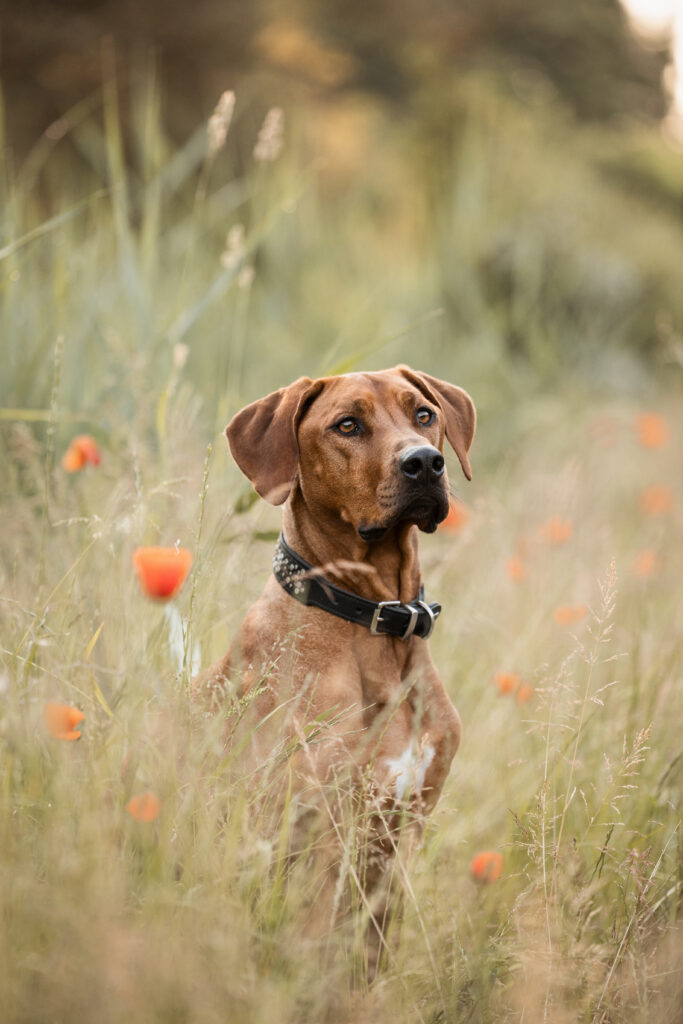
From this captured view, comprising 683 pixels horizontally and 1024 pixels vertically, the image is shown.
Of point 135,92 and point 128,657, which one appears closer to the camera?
point 128,657

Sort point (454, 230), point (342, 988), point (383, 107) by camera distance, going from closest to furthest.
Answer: point (342, 988), point (454, 230), point (383, 107)

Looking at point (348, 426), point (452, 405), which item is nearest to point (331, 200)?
point (452, 405)

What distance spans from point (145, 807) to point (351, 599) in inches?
35.7

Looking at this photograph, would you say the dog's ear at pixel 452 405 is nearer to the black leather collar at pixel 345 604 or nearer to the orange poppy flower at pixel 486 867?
the black leather collar at pixel 345 604

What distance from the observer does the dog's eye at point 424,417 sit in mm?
2711

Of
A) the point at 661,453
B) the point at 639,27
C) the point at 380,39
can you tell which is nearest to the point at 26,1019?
the point at 661,453

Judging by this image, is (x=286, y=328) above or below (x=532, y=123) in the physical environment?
below

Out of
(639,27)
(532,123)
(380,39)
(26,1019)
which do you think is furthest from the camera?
(639,27)

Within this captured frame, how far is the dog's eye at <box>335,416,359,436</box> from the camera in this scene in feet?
8.49

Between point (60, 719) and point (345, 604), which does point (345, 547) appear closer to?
point (345, 604)

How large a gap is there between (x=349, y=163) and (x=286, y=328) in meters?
4.89

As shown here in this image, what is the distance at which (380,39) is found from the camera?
1576 centimetres

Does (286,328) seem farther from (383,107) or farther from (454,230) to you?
(383,107)

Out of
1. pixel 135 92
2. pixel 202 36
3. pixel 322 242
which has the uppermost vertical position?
pixel 202 36
